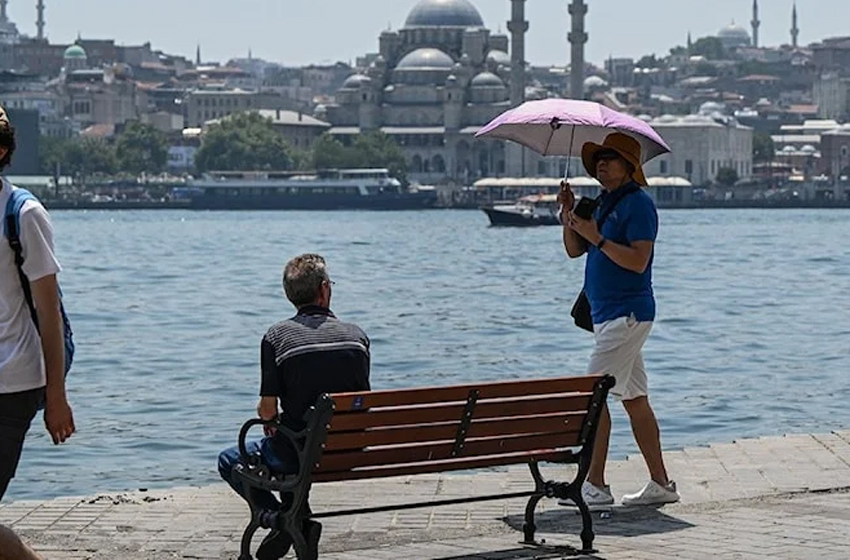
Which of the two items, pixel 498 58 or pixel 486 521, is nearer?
pixel 486 521

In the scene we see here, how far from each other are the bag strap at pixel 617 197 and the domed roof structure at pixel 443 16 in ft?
481

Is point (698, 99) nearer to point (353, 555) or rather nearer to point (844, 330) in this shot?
point (844, 330)

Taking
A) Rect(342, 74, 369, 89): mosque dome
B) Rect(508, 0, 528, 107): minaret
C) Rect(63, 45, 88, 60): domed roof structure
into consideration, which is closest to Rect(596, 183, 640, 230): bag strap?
Rect(508, 0, 528, 107): minaret

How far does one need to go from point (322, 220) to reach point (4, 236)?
101631 mm

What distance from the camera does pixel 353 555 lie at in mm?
7098

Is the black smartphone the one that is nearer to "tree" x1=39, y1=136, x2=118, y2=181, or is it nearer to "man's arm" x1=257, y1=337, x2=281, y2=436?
"man's arm" x1=257, y1=337, x2=281, y2=436

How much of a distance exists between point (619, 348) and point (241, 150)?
422ft

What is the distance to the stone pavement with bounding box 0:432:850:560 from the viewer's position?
7141 millimetres

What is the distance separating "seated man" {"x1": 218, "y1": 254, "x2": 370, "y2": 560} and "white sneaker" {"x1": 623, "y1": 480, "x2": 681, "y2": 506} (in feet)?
5.55

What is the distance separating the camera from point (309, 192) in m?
127

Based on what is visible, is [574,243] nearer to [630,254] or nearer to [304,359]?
[630,254]

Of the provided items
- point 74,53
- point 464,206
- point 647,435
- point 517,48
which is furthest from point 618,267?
point 74,53

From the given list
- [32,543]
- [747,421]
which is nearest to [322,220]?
[747,421]

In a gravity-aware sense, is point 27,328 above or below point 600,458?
above
